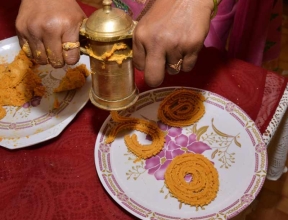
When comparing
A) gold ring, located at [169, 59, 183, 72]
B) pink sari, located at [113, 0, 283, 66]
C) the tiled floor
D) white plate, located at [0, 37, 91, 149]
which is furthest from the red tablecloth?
the tiled floor

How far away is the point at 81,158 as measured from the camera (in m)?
0.65

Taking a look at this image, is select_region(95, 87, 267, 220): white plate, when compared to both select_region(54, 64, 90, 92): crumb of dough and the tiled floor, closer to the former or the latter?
select_region(54, 64, 90, 92): crumb of dough

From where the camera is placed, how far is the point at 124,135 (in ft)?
2.19

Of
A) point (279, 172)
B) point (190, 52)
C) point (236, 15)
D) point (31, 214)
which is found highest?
point (190, 52)

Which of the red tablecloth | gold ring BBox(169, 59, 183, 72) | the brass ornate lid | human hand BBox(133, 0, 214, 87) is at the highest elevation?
the brass ornate lid

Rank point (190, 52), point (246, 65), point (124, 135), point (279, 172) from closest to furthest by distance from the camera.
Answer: point (190, 52), point (124, 135), point (246, 65), point (279, 172)

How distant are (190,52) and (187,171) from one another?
20cm

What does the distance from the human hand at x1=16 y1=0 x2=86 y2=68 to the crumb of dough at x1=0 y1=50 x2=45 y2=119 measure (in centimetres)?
17

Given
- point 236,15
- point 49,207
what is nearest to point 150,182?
point 49,207

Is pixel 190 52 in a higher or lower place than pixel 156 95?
higher

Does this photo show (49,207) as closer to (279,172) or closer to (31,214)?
(31,214)

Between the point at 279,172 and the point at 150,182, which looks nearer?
the point at 150,182

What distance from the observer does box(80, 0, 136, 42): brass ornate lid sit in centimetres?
45

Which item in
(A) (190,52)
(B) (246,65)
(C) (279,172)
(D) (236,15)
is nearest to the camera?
(A) (190,52)
